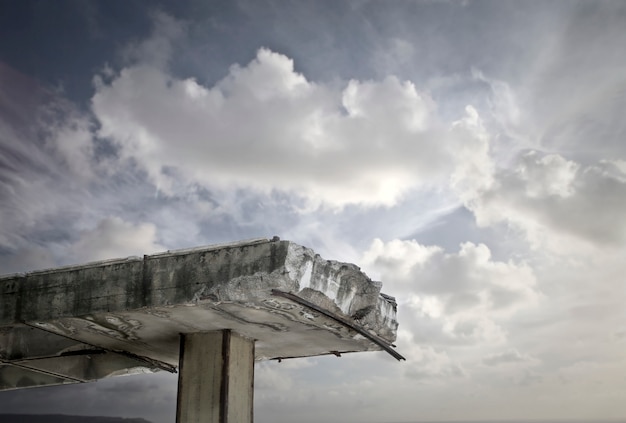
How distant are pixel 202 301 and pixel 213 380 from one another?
140cm

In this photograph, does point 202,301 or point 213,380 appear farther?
point 213,380

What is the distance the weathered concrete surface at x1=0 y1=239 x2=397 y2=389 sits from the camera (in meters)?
5.48

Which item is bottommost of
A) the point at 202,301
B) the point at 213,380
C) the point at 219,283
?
the point at 213,380

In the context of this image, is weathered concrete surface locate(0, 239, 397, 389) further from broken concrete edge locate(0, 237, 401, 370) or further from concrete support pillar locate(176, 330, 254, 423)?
concrete support pillar locate(176, 330, 254, 423)

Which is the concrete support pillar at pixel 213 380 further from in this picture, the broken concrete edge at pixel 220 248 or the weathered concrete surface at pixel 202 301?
the broken concrete edge at pixel 220 248

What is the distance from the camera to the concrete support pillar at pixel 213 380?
6430 millimetres

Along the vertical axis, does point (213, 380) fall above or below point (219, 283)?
below

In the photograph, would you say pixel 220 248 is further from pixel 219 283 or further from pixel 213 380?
pixel 213 380

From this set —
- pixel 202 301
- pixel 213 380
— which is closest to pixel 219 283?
pixel 202 301

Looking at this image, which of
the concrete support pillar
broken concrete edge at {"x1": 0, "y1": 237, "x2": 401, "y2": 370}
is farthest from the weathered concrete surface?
the concrete support pillar

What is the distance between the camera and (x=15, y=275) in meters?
6.29

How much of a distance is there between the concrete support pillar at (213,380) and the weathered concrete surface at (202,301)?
0.18 meters

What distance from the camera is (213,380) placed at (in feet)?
21.5

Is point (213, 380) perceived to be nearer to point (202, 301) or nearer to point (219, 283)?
point (202, 301)
